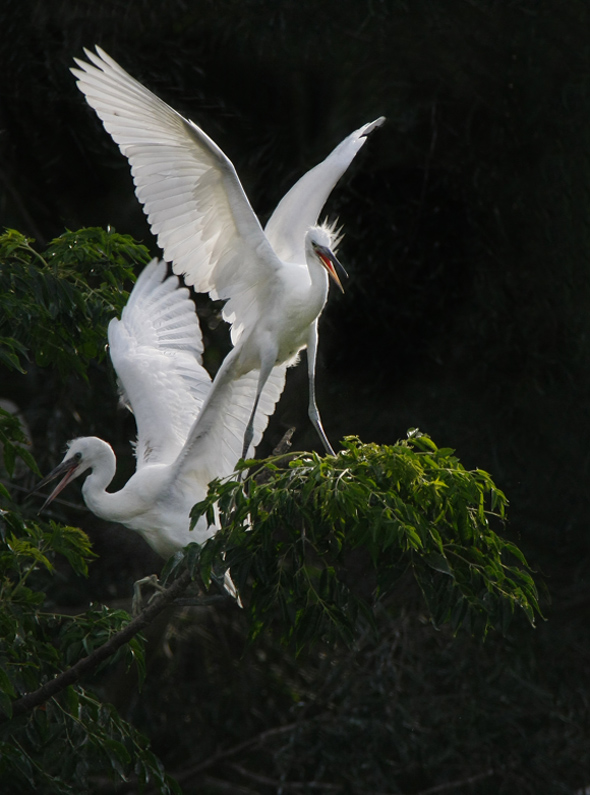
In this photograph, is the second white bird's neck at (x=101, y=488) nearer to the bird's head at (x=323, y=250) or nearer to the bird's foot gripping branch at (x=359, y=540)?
the bird's head at (x=323, y=250)

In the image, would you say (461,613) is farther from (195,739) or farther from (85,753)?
(195,739)

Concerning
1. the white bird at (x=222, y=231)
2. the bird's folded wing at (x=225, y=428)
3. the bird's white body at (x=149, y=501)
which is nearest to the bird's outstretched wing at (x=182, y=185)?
the white bird at (x=222, y=231)

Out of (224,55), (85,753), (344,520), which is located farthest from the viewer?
(224,55)

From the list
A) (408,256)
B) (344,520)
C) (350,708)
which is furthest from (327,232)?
(350,708)

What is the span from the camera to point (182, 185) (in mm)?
2639

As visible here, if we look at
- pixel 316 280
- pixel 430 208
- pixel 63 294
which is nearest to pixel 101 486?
pixel 63 294

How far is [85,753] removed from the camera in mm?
2449

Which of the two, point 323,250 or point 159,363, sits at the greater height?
point 323,250

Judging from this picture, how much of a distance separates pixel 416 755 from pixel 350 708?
271 mm

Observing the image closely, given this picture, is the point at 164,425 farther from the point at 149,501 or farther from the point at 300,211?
the point at 300,211

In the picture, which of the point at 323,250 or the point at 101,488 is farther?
the point at 101,488

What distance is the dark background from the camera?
430cm

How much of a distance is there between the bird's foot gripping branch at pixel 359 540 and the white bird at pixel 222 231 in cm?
55

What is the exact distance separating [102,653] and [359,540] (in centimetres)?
62
